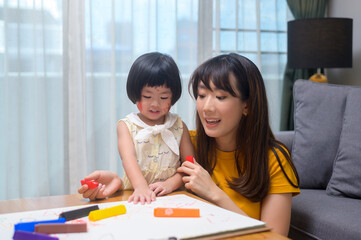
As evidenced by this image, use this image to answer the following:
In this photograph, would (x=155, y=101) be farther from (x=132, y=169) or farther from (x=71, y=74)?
(x=71, y=74)

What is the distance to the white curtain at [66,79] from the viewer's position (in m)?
2.35

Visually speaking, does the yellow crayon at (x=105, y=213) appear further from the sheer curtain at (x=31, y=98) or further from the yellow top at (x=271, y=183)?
the sheer curtain at (x=31, y=98)

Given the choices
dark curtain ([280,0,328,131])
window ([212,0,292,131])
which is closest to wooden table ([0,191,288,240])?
window ([212,0,292,131])

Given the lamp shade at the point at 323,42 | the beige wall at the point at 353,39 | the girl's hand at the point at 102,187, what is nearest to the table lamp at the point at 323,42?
the lamp shade at the point at 323,42

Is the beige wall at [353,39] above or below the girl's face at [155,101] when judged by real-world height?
above

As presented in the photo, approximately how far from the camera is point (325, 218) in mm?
1320

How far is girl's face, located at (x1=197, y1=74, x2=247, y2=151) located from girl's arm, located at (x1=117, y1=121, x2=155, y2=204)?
0.73 feet

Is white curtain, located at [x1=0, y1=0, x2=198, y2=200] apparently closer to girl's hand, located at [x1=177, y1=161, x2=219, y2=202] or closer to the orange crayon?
girl's hand, located at [x1=177, y1=161, x2=219, y2=202]

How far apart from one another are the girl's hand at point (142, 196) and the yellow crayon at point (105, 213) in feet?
0.30

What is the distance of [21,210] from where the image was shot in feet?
2.66

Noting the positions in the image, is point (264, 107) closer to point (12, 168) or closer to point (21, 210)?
point (21, 210)

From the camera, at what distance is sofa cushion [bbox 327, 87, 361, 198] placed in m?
1.51

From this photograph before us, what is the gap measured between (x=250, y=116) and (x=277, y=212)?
0.94 feet

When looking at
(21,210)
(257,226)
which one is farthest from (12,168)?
(257,226)
